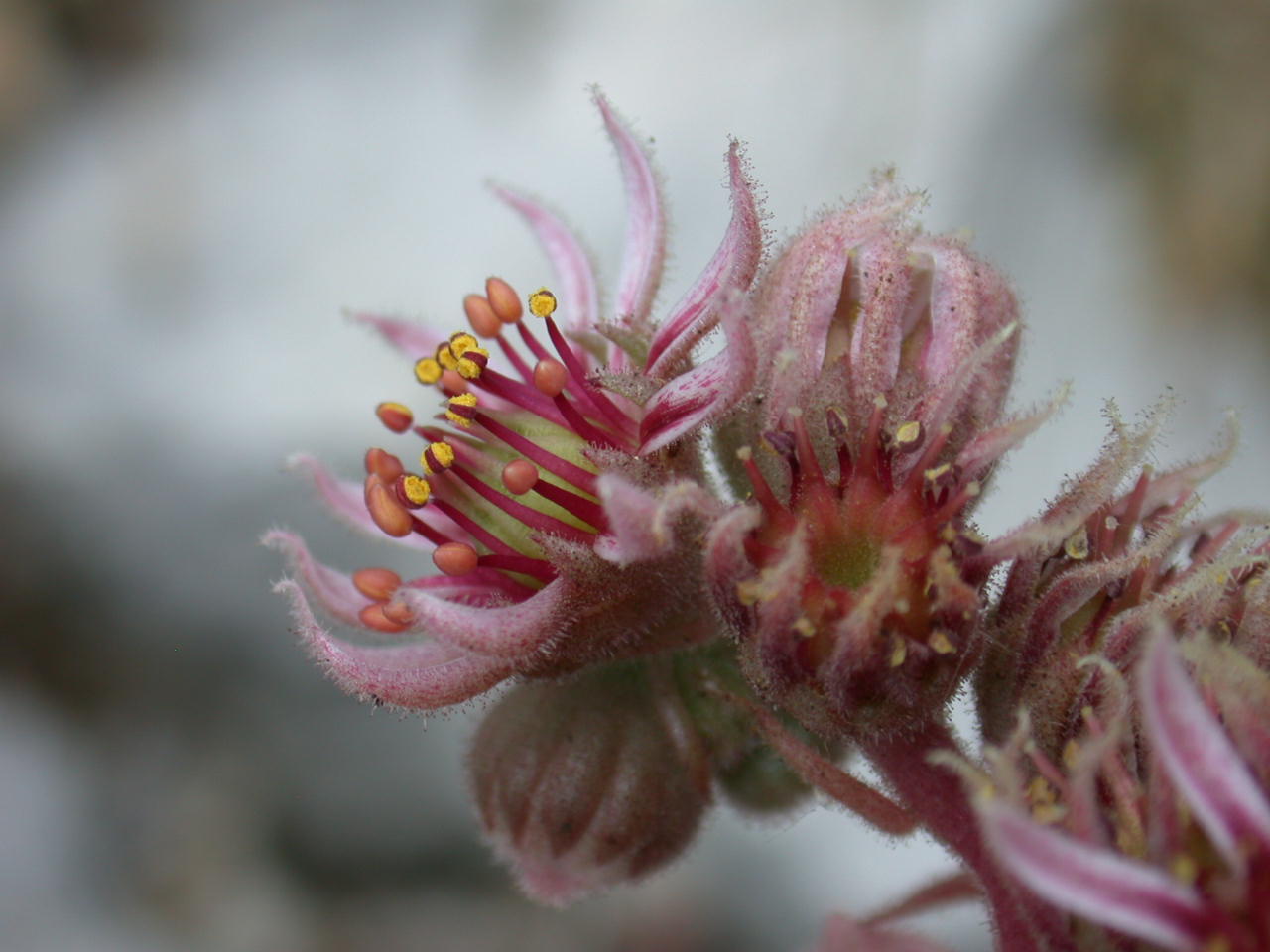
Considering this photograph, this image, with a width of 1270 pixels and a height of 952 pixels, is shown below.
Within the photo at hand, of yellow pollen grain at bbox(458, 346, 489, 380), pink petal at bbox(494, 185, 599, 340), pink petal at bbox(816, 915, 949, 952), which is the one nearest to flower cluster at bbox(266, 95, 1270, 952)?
yellow pollen grain at bbox(458, 346, 489, 380)

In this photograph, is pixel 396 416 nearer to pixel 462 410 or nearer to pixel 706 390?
pixel 462 410

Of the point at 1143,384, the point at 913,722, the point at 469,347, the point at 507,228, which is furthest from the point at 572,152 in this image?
the point at 913,722

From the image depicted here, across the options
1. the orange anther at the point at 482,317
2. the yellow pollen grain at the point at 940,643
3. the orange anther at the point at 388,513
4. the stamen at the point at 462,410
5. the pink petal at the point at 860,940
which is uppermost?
the orange anther at the point at 482,317

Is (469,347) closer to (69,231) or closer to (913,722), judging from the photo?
(913,722)

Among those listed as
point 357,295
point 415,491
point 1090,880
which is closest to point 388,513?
point 415,491

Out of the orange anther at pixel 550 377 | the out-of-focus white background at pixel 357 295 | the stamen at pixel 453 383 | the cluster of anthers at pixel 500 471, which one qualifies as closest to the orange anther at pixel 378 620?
the cluster of anthers at pixel 500 471

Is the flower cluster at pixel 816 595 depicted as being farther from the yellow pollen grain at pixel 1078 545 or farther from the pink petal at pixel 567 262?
the pink petal at pixel 567 262
